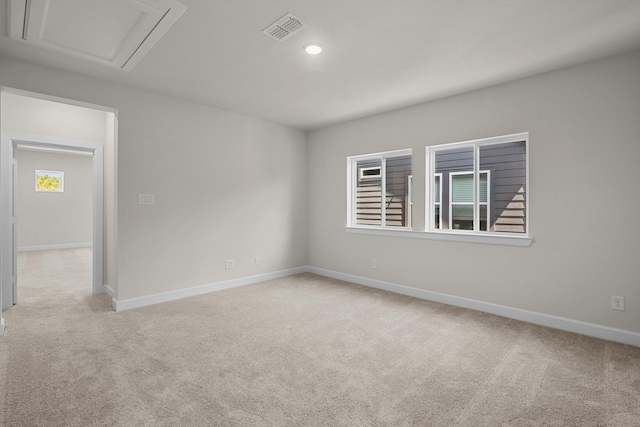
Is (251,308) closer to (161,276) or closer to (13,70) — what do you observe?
(161,276)

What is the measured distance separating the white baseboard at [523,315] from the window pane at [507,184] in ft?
2.97

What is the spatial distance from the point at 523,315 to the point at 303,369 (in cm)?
255

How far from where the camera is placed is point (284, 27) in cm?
244

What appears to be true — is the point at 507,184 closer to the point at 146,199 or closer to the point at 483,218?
the point at 483,218

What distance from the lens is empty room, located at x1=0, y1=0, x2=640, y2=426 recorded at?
214 centimetres

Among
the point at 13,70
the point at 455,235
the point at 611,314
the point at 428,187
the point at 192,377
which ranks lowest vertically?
the point at 192,377

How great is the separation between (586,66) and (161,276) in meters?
5.23

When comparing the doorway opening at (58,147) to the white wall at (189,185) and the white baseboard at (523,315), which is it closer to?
the white wall at (189,185)

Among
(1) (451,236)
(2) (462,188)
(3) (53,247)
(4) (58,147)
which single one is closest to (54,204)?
(3) (53,247)

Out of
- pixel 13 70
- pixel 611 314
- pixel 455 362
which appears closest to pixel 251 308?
pixel 455 362

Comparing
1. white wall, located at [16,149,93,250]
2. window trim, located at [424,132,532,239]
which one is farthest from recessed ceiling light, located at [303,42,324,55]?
white wall, located at [16,149,93,250]

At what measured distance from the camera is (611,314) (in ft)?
9.52

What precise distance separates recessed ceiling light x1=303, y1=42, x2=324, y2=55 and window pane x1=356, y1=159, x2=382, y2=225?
2.45m

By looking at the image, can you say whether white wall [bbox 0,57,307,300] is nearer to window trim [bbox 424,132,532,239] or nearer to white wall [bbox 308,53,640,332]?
white wall [bbox 308,53,640,332]
